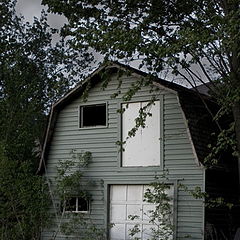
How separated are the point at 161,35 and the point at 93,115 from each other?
536cm

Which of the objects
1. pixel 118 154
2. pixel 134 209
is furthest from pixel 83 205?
pixel 118 154

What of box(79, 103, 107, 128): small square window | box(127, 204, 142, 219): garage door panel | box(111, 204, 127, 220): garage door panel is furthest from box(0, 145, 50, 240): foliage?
box(127, 204, 142, 219): garage door panel

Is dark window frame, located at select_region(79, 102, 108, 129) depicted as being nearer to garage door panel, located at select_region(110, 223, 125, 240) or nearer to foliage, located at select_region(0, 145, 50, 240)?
foliage, located at select_region(0, 145, 50, 240)

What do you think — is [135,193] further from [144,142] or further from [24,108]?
[24,108]

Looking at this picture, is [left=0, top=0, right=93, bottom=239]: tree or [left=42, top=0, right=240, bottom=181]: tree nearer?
[left=42, top=0, right=240, bottom=181]: tree

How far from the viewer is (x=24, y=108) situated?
21172mm

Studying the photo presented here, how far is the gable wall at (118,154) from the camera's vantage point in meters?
14.8

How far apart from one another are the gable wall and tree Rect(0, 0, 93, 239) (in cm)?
116

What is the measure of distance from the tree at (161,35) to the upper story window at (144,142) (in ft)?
8.13

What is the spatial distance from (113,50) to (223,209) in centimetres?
636

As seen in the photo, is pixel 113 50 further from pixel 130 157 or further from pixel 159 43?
pixel 130 157

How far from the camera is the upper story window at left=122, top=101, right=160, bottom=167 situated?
1580 centimetres

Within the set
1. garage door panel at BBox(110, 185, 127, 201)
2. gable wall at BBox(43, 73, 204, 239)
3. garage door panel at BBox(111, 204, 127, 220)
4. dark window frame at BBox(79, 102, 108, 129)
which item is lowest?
garage door panel at BBox(111, 204, 127, 220)

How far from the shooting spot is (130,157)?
16.2 metres
